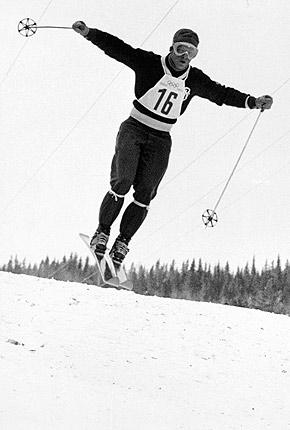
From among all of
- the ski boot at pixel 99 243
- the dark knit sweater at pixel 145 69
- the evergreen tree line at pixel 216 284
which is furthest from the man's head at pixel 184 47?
the evergreen tree line at pixel 216 284

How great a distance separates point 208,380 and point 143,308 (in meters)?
6.10

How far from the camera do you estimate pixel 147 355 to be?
16719 mm

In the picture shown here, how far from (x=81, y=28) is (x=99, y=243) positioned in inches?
87.4

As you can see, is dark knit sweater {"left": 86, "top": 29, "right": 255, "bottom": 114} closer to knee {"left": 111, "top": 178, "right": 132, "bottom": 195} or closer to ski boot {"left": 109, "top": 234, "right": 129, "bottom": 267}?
knee {"left": 111, "top": 178, "right": 132, "bottom": 195}

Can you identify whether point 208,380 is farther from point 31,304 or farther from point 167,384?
point 31,304

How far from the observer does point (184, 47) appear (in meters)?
6.14

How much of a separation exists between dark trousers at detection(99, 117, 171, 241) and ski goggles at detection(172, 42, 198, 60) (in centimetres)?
84

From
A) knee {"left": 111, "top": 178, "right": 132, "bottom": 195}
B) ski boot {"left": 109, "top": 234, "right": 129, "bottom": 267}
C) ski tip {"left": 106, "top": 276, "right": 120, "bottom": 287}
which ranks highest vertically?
knee {"left": 111, "top": 178, "right": 132, "bottom": 195}

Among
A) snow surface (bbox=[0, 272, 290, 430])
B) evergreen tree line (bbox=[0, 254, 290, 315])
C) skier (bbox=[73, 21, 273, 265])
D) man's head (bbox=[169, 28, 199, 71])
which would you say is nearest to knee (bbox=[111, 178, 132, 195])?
skier (bbox=[73, 21, 273, 265])

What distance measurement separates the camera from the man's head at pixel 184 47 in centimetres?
613

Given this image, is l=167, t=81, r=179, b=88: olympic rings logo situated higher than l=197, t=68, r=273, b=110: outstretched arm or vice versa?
l=197, t=68, r=273, b=110: outstretched arm

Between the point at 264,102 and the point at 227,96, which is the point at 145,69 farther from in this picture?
the point at 264,102

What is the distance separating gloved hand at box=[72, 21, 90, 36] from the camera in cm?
594

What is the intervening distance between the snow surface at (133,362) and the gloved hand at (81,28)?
6209mm
